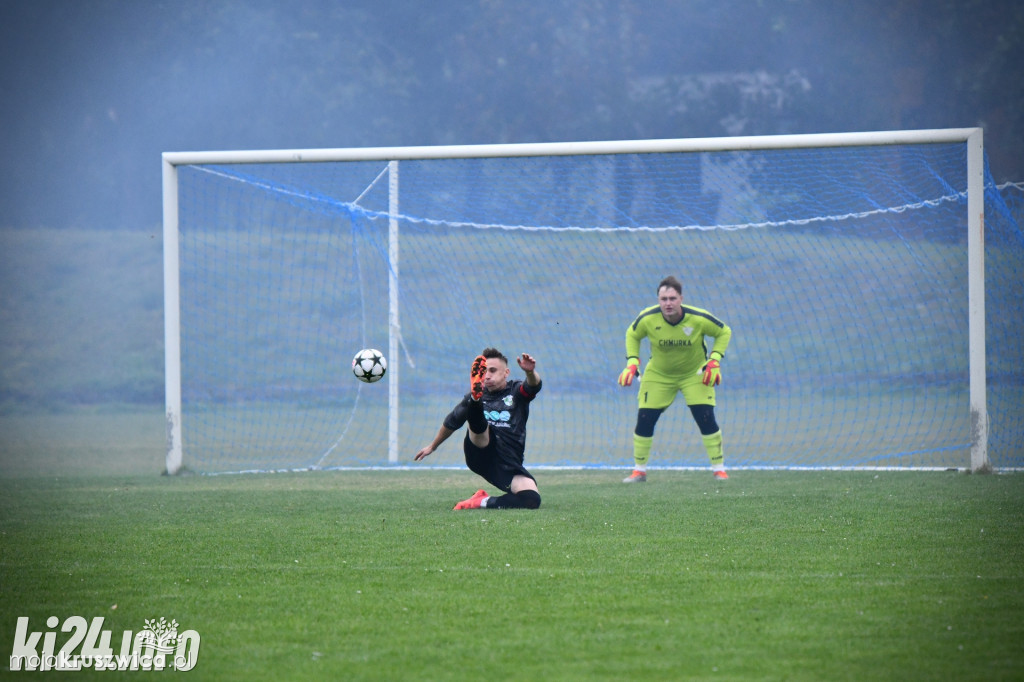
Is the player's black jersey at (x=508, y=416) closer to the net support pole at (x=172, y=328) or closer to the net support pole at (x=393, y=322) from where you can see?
the net support pole at (x=393, y=322)

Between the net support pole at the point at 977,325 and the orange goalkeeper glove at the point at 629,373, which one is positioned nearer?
the orange goalkeeper glove at the point at 629,373

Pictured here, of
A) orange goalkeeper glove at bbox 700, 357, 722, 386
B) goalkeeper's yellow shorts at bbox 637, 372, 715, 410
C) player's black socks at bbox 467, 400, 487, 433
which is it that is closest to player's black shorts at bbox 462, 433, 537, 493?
player's black socks at bbox 467, 400, 487, 433

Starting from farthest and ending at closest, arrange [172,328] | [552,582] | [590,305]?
[590,305], [172,328], [552,582]

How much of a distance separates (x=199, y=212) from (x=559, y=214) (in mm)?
11655

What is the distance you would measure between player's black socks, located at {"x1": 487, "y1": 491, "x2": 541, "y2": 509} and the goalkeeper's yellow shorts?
269 cm

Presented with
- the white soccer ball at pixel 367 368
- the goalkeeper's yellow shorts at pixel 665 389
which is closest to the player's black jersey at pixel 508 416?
the white soccer ball at pixel 367 368

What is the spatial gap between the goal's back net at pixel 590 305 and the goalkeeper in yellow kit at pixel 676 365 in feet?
4.44

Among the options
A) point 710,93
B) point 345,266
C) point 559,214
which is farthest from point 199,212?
point 710,93

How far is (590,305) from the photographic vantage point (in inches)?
800

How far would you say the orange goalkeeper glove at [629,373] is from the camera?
8892 mm

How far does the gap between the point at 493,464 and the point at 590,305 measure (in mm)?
12969

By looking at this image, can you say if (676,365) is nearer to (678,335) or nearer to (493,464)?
(678,335)

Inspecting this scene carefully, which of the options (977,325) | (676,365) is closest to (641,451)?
(676,365)

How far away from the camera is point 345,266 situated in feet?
Answer: 83.5
